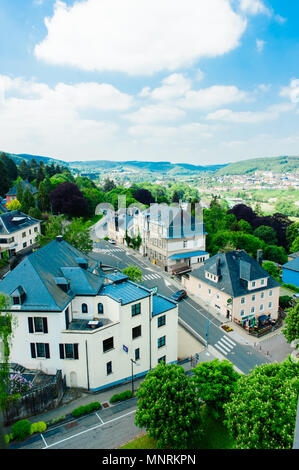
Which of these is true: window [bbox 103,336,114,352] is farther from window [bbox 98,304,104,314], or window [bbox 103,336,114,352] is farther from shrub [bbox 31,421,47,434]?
shrub [bbox 31,421,47,434]

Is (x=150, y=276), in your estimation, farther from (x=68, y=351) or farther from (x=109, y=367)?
(x=68, y=351)

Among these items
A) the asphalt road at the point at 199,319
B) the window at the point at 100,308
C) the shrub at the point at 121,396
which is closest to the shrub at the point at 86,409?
the shrub at the point at 121,396

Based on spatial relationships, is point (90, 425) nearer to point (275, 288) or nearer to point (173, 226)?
point (275, 288)

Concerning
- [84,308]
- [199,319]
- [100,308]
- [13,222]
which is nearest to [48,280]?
[84,308]

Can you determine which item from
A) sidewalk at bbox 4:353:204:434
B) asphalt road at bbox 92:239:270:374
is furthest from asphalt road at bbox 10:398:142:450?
asphalt road at bbox 92:239:270:374

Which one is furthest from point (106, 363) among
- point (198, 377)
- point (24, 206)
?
point (24, 206)

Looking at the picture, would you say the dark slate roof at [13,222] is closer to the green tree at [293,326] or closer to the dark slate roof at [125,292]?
the dark slate roof at [125,292]
